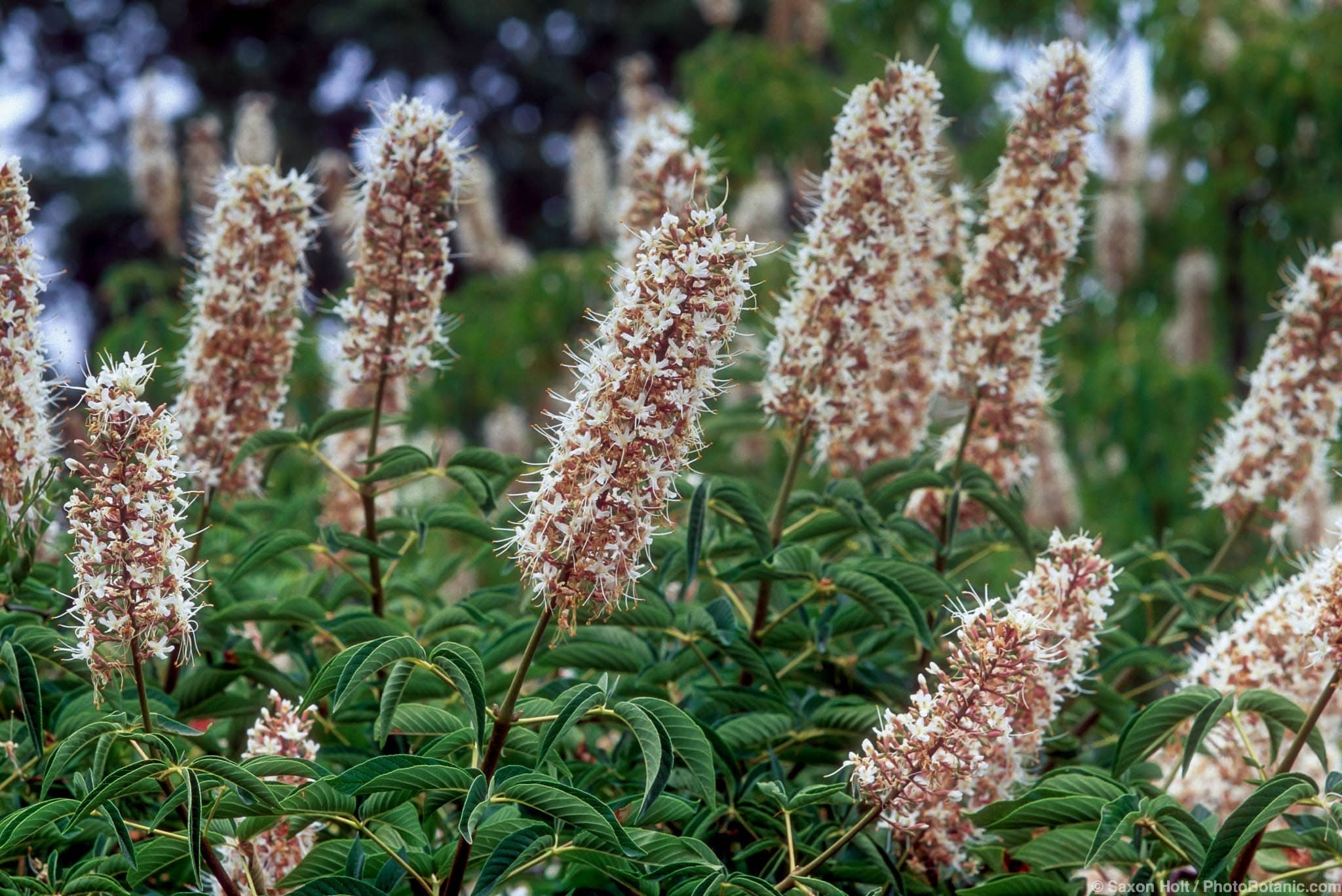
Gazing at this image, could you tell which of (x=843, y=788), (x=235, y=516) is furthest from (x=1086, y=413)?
(x=843, y=788)

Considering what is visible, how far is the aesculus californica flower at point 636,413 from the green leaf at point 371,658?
23 cm

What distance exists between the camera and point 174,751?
2.35 meters

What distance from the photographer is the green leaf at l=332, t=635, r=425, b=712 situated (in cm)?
217

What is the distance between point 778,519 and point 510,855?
135 centimetres

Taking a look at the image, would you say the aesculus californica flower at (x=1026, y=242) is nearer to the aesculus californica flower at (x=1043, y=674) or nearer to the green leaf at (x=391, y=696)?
the aesculus californica flower at (x=1043, y=674)

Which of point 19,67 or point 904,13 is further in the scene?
point 19,67

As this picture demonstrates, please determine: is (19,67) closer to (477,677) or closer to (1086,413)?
(1086,413)

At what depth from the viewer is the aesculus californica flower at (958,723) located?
7.32 ft

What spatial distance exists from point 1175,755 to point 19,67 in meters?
25.6

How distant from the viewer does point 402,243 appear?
3.16 metres

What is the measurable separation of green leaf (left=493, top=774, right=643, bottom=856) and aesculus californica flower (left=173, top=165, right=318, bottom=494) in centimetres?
148

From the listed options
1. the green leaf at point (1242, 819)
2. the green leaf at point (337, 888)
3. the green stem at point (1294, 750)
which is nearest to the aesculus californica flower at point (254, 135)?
the green leaf at point (337, 888)

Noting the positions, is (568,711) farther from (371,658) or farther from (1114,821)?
(1114,821)

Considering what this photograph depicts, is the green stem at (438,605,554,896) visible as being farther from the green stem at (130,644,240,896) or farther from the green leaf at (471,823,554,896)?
the green stem at (130,644,240,896)
